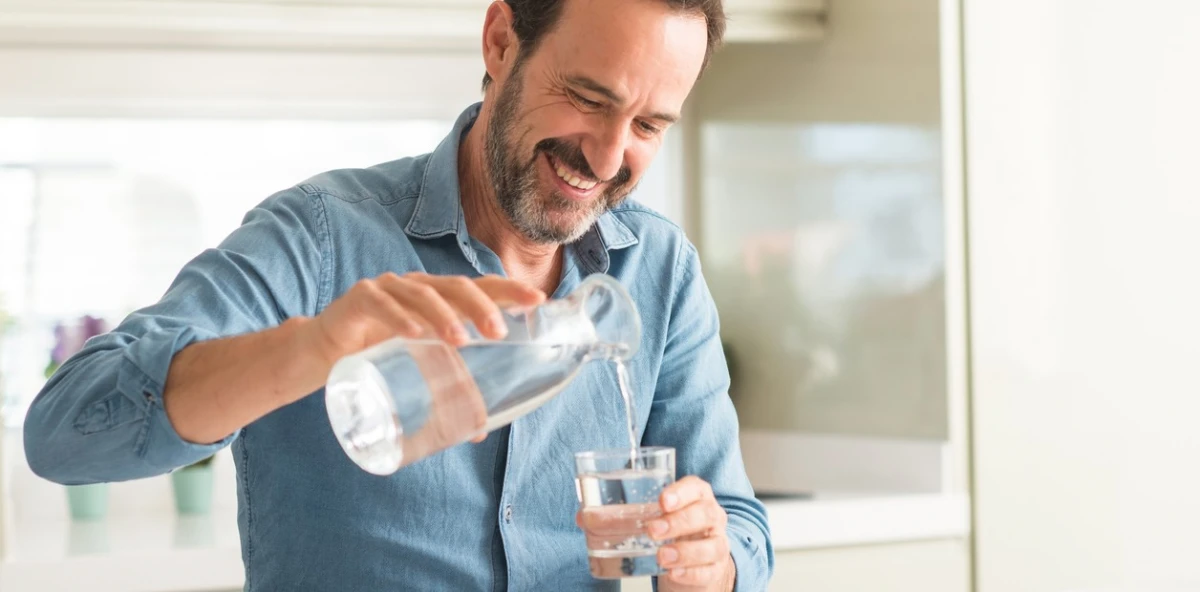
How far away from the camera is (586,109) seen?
4.47 ft

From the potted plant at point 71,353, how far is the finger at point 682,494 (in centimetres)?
163

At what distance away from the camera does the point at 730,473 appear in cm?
152

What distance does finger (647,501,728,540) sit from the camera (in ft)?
3.53

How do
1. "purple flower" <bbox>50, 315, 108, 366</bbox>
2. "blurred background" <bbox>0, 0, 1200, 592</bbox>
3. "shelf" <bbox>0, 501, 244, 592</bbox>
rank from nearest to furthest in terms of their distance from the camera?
"shelf" <bbox>0, 501, 244, 592</bbox>, "blurred background" <bbox>0, 0, 1200, 592</bbox>, "purple flower" <bbox>50, 315, 108, 366</bbox>

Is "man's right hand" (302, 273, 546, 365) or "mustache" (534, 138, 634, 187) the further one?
"mustache" (534, 138, 634, 187)

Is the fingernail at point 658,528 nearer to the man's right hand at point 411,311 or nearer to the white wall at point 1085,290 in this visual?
the man's right hand at point 411,311

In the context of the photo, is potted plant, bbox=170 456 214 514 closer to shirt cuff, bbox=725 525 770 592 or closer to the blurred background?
the blurred background

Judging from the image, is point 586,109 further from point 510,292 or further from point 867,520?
point 867,520

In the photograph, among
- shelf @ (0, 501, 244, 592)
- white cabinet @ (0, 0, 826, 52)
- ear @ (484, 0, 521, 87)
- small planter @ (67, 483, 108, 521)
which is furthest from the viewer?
small planter @ (67, 483, 108, 521)

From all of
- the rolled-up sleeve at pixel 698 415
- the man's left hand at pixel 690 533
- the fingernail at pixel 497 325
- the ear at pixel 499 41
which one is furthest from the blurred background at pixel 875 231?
the fingernail at pixel 497 325

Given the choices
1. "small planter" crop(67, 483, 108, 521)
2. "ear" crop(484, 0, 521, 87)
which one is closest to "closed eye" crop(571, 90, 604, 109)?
"ear" crop(484, 0, 521, 87)

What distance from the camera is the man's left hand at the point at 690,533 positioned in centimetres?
108

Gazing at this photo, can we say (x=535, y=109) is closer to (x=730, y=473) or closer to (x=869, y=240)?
(x=730, y=473)

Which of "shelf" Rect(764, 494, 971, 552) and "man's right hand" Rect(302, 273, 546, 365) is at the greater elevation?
"man's right hand" Rect(302, 273, 546, 365)
